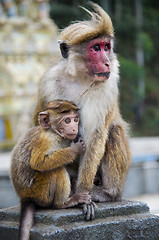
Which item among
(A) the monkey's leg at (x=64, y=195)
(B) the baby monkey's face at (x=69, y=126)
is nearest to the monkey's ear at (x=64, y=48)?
(B) the baby monkey's face at (x=69, y=126)

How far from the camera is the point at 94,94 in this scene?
4195 millimetres

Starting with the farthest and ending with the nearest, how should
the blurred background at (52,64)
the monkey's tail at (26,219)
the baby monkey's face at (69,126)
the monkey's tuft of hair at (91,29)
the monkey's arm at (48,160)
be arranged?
1. the blurred background at (52,64)
2. the monkey's tuft of hair at (91,29)
3. the baby monkey's face at (69,126)
4. the monkey's arm at (48,160)
5. the monkey's tail at (26,219)

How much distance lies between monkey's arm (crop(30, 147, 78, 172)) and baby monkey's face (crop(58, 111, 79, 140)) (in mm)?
161

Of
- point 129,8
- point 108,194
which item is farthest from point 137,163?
point 129,8

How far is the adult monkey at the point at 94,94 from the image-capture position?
4.07 m

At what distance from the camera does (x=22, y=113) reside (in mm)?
13805

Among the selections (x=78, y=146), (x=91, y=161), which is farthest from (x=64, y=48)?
(x=91, y=161)

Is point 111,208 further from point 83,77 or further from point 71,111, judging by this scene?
point 83,77

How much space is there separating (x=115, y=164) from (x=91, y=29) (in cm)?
129

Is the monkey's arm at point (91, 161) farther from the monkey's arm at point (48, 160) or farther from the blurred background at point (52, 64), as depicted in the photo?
the blurred background at point (52, 64)

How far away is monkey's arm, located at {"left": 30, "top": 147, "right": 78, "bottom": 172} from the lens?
3.77 m

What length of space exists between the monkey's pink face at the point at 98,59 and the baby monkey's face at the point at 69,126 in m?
0.45

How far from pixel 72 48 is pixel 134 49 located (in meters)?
26.1

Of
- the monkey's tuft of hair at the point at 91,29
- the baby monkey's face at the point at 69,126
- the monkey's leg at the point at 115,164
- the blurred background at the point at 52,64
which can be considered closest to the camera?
the baby monkey's face at the point at 69,126
